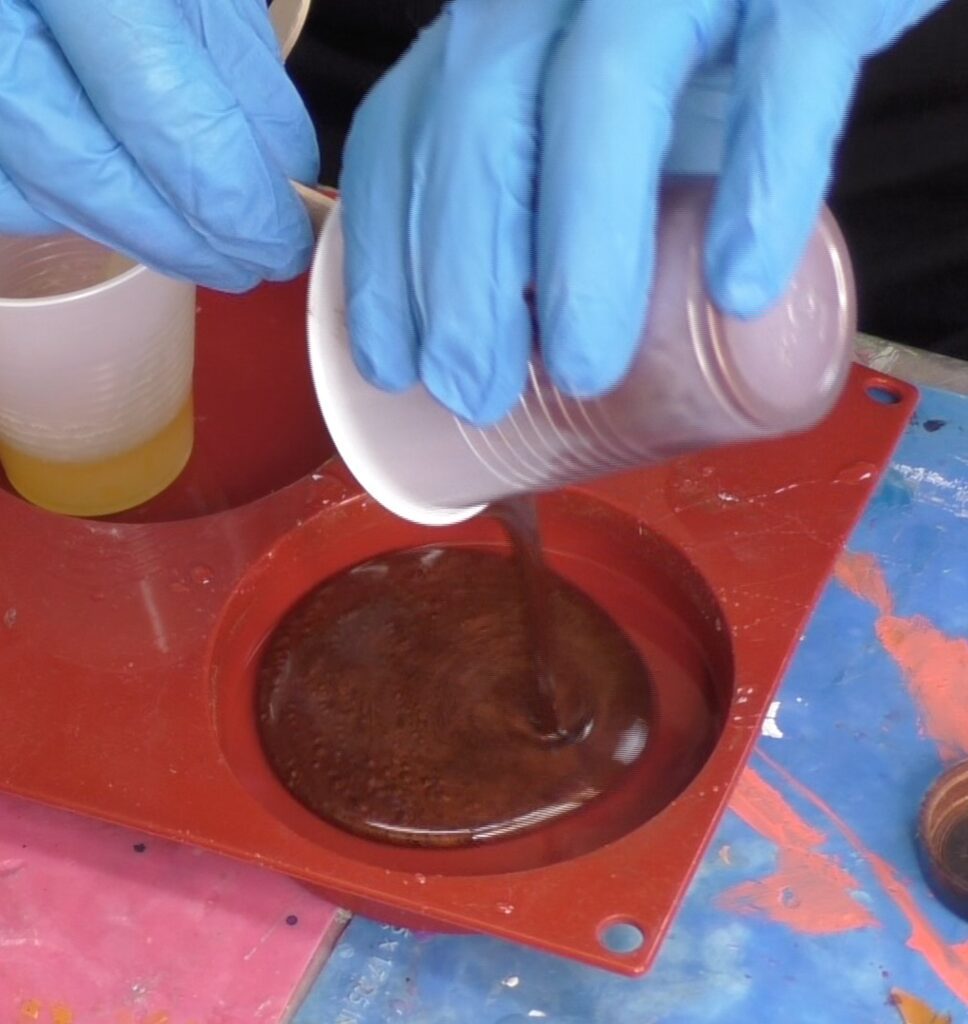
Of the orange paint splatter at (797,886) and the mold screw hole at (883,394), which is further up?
the mold screw hole at (883,394)

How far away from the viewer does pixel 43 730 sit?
0.86 metres

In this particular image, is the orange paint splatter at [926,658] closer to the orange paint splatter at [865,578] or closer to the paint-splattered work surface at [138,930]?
the orange paint splatter at [865,578]

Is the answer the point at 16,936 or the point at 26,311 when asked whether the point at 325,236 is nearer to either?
the point at 26,311

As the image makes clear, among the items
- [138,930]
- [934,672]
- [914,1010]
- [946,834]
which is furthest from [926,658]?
[138,930]

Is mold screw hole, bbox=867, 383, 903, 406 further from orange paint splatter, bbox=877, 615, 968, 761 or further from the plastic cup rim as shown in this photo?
the plastic cup rim

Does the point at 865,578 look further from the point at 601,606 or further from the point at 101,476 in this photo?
the point at 101,476

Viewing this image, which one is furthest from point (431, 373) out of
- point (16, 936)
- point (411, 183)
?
point (16, 936)

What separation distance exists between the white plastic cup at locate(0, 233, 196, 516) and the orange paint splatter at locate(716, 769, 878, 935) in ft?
1.76

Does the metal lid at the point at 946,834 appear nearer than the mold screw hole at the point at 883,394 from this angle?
Yes

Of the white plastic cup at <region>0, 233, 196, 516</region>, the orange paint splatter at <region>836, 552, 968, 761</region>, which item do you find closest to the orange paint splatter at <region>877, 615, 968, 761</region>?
the orange paint splatter at <region>836, 552, 968, 761</region>

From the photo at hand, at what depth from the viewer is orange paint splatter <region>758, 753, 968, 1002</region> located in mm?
822

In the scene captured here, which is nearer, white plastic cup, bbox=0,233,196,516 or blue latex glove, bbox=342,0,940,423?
blue latex glove, bbox=342,0,940,423

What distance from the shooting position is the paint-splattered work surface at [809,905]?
2.70 ft

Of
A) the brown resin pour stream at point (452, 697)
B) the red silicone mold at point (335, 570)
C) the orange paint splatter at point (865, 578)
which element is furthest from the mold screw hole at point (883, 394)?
the brown resin pour stream at point (452, 697)
